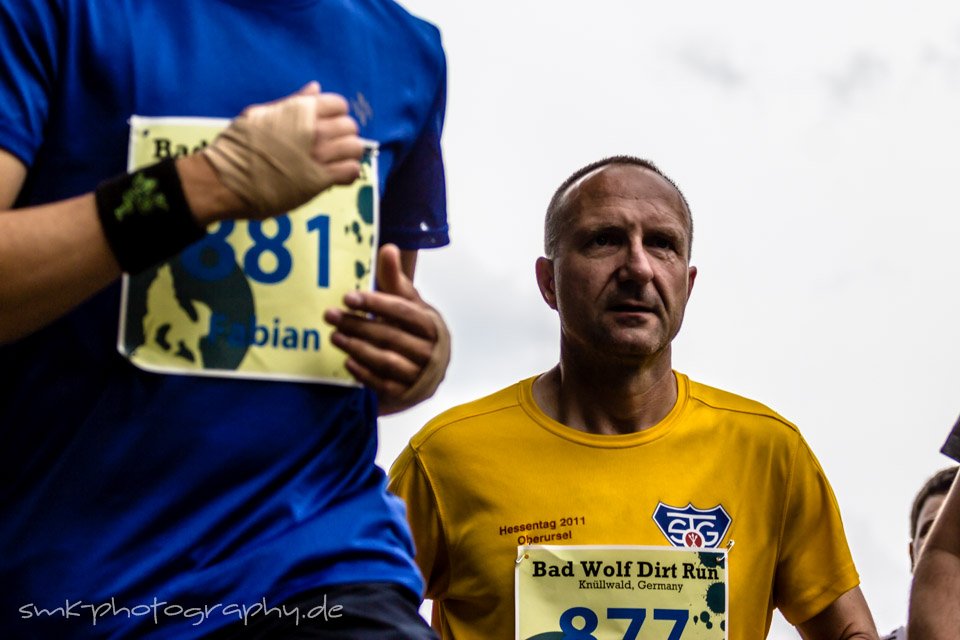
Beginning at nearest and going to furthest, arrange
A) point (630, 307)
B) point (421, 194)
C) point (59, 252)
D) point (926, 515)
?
point (59, 252) → point (421, 194) → point (630, 307) → point (926, 515)

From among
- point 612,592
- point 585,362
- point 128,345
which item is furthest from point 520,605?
point 128,345

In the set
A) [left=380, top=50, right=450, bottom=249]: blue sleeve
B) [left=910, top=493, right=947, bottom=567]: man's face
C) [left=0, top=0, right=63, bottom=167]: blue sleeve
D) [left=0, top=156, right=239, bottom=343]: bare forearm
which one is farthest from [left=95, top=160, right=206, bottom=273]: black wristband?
[left=910, top=493, right=947, bottom=567]: man's face

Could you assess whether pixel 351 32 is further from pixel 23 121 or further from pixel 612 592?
pixel 612 592

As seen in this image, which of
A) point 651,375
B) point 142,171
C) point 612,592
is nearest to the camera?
point 142,171

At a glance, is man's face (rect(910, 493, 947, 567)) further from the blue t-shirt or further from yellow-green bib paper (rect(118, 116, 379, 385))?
yellow-green bib paper (rect(118, 116, 379, 385))

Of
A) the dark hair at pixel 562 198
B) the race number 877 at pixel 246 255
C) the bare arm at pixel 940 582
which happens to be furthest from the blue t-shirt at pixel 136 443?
the dark hair at pixel 562 198

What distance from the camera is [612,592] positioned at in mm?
4098

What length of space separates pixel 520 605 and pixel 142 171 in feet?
7.71

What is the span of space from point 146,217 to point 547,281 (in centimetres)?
309

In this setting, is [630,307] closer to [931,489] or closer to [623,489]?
[623,489]

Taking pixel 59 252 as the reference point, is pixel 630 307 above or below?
below

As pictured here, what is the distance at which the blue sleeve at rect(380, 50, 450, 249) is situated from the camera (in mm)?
2658

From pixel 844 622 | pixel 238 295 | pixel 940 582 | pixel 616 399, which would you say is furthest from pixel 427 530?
pixel 238 295

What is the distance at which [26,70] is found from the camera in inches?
84.5
